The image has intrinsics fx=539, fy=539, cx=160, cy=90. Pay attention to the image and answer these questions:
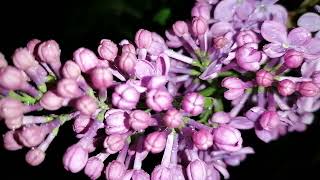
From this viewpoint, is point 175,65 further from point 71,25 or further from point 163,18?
point 71,25

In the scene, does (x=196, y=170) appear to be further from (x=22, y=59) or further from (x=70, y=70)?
(x=22, y=59)

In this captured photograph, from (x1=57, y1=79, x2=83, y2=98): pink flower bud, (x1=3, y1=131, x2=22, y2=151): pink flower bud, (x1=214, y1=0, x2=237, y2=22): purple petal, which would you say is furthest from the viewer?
(x1=214, y1=0, x2=237, y2=22): purple petal

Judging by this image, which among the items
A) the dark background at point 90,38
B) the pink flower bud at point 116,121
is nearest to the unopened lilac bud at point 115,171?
the pink flower bud at point 116,121

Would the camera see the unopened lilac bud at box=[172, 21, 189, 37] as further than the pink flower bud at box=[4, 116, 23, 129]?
Yes

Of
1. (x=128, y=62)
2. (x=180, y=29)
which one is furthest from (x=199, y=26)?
(x=128, y=62)

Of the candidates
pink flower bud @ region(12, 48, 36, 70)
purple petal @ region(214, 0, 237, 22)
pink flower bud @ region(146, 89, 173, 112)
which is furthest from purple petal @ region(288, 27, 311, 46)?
pink flower bud @ region(12, 48, 36, 70)

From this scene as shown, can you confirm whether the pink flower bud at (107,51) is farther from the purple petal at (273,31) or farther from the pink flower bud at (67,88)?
the purple petal at (273,31)

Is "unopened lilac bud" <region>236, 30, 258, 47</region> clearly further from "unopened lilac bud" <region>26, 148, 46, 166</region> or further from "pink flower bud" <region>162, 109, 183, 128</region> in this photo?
"unopened lilac bud" <region>26, 148, 46, 166</region>
